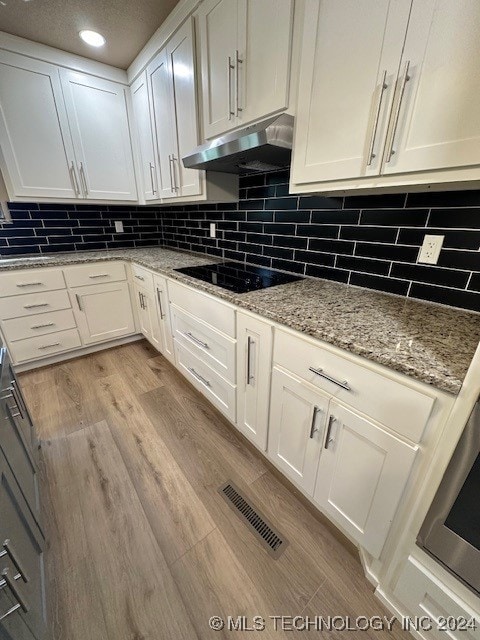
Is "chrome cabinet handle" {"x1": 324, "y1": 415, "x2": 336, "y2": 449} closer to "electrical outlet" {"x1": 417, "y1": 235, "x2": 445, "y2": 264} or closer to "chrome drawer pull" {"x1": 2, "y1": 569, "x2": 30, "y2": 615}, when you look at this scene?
"electrical outlet" {"x1": 417, "y1": 235, "x2": 445, "y2": 264}

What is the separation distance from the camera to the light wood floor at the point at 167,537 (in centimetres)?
91

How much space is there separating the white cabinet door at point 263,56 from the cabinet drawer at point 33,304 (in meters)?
2.01

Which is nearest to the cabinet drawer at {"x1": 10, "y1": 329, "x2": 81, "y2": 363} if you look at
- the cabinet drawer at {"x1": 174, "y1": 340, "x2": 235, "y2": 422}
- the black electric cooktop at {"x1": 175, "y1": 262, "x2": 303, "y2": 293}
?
the cabinet drawer at {"x1": 174, "y1": 340, "x2": 235, "y2": 422}

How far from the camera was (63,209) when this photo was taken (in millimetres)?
2404

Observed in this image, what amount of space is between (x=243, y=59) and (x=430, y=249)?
47.4 inches

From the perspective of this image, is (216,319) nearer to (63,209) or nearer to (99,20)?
(99,20)

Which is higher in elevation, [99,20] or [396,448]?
[99,20]

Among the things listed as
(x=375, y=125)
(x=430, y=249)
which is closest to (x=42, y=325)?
(x=375, y=125)

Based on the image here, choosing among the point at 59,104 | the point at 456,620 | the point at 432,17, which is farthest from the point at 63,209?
the point at 456,620

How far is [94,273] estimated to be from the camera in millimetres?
2297

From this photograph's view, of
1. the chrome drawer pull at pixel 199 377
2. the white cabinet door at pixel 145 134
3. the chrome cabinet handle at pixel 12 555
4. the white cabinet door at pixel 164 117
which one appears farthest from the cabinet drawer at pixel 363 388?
the white cabinet door at pixel 145 134

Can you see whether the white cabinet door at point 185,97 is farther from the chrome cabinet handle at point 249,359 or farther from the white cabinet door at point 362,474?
the white cabinet door at point 362,474

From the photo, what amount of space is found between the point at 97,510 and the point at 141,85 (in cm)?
286

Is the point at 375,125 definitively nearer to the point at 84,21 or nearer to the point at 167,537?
the point at 167,537
